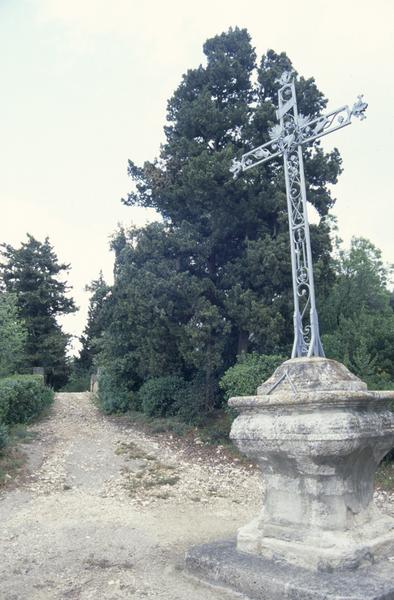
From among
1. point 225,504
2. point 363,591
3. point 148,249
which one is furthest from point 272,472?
point 148,249

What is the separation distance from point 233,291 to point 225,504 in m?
6.27

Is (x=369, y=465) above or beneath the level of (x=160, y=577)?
above

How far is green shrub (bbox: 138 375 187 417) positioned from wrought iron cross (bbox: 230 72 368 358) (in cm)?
956

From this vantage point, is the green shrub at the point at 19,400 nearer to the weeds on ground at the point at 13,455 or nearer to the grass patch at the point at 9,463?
the weeds on ground at the point at 13,455

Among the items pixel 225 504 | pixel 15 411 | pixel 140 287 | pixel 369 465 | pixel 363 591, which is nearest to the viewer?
pixel 363 591

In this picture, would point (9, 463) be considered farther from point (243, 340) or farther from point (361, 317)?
point (361, 317)

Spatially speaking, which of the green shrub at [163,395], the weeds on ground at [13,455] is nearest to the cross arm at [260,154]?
the weeds on ground at [13,455]

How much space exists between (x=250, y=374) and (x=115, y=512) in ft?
17.1

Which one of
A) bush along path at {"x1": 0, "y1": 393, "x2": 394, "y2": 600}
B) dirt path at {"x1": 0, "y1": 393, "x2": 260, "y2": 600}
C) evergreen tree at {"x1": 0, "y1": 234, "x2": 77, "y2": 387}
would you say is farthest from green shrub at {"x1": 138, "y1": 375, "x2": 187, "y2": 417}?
evergreen tree at {"x1": 0, "y1": 234, "x2": 77, "y2": 387}

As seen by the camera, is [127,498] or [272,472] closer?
[272,472]

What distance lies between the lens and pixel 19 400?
14789 millimetres

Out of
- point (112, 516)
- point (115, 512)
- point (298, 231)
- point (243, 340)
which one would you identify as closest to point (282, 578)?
point (298, 231)

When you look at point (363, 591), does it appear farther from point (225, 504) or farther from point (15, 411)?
point (15, 411)

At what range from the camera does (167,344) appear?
1422 centimetres
